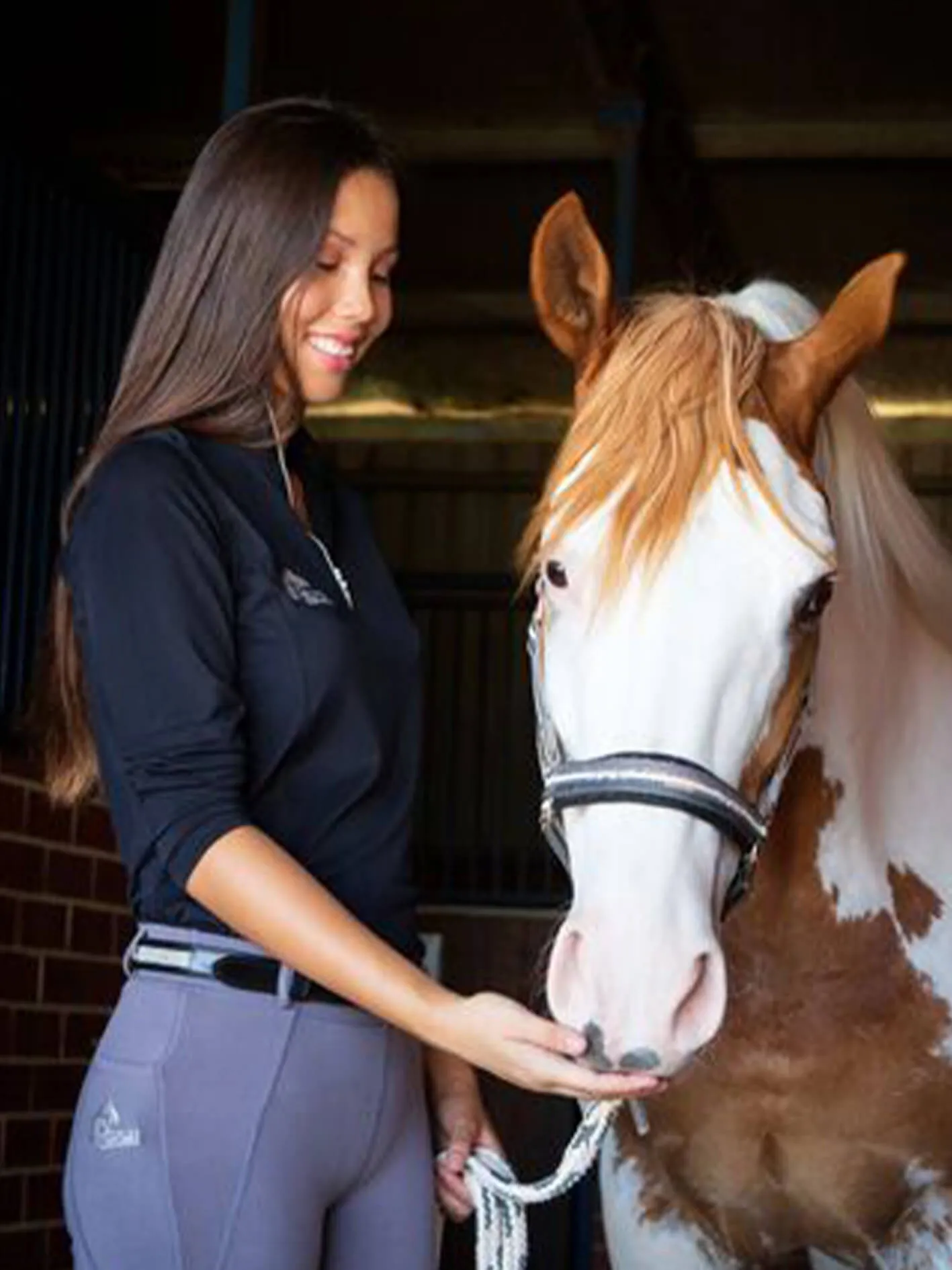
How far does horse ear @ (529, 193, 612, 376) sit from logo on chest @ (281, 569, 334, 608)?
430mm

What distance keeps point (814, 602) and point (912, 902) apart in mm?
577

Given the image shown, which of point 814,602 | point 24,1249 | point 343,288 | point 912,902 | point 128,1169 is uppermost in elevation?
point 343,288

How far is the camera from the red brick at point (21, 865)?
3924mm

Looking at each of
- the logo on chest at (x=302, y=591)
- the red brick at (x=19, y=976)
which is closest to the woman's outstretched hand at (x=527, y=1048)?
the logo on chest at (x=302, y=591)

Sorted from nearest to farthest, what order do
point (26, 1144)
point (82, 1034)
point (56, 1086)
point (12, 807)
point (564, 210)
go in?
point (564, 210) → point (12, 807) → point (26, 1144) → point (56, 1086) → point (82, 1034)

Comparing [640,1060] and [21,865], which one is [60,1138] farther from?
[640,1060]

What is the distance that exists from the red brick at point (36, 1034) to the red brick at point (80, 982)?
0.12 ft

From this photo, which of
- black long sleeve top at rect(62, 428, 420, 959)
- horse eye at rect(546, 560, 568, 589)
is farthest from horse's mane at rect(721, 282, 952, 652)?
black long sleeve top at rect(62, 428, 420, 959)

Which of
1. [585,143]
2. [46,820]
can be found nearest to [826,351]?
[46,820]

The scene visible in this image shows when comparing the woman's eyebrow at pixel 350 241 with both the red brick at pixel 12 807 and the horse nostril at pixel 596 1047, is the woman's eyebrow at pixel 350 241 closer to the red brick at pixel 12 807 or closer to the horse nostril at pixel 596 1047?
the horse nostril at pixel 596 1047

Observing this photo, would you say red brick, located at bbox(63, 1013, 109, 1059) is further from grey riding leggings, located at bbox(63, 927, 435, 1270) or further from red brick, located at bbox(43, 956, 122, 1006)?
grey riding leggings, located at bbox(63, 927, 435, 1270)

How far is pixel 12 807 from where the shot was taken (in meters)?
3.93

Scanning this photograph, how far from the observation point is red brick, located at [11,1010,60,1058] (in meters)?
4.03

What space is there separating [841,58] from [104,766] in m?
5.35
